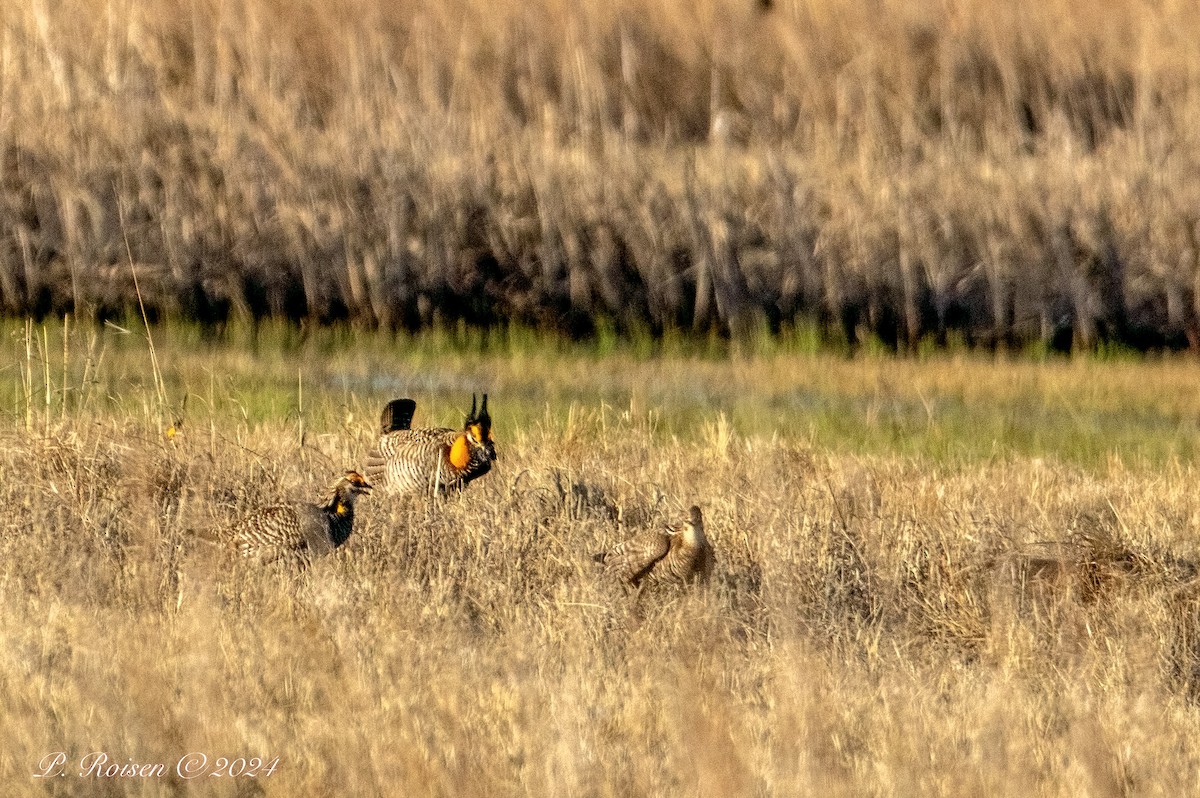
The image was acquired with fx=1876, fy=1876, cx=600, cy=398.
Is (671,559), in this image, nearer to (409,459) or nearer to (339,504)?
(339,504)

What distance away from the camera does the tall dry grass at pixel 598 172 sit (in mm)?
18703

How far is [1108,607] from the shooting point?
6645 millimetres

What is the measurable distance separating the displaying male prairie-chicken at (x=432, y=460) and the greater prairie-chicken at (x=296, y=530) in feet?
3.45

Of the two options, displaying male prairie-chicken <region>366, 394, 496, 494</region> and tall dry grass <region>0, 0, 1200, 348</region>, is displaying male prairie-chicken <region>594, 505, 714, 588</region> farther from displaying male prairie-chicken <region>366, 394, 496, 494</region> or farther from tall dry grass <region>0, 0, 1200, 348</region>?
tall dry grass <region>0, 0, 1200, 348</region>

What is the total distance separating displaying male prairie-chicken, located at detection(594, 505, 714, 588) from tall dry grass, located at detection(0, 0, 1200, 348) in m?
11.4

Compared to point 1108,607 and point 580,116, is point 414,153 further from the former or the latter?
point 1108,607

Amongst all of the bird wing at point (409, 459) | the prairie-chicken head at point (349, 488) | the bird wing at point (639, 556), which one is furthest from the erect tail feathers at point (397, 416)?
the bird wing at point (639, 556)

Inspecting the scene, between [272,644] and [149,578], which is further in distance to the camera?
[149,578]

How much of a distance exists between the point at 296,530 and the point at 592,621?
1249 mm

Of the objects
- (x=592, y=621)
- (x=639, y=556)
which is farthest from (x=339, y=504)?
(x=592, y=621)

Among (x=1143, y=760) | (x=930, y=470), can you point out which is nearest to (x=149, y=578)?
(x=1143, y=760)

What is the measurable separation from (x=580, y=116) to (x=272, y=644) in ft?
49.4

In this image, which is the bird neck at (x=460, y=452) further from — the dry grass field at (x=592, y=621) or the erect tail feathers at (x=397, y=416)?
the erect tail feathers at (x=397, y=416)

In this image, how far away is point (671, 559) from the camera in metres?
6.59
